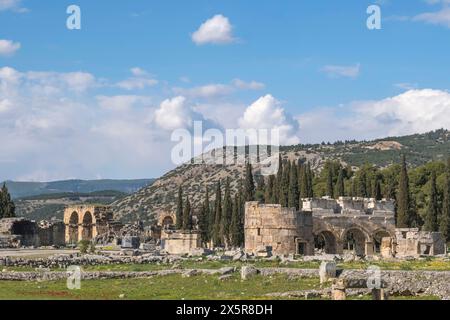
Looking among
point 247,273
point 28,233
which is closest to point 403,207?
point 28,233

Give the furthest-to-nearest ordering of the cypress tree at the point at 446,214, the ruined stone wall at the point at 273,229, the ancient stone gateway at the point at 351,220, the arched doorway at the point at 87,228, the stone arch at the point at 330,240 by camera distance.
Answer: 1. the arched doorway at the point at 87,228
2. the cypress tree at the point at 446,214
3. the stone arch at the point at 330,240
4. the ancient stone gateway at the point at 351,220
5. the ruined stone wall at the point at 273,229

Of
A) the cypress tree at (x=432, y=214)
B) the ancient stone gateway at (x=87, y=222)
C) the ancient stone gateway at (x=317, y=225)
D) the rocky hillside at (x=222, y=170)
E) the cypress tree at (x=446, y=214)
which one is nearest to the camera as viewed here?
the ancient stone gateway at (x=317, y=225)

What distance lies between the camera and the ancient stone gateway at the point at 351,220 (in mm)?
59812

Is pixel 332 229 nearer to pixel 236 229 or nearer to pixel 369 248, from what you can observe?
pixel 369 248

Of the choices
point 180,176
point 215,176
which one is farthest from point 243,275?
point 180,176

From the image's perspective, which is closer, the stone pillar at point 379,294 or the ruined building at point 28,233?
the stone pillar at point 379,294

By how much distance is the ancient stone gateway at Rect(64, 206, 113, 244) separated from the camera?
A: 94750 millimetres

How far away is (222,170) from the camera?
181500mm

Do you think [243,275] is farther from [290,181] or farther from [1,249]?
[290,181]

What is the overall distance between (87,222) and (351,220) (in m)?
45.0

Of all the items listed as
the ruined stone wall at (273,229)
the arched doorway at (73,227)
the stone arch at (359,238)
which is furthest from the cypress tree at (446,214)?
the arched doorway at (73,227)

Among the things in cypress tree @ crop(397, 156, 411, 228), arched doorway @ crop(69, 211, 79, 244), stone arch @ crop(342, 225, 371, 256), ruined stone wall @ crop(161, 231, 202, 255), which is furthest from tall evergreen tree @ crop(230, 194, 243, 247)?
arched doorway @ crop(69, 211, 79, 244)

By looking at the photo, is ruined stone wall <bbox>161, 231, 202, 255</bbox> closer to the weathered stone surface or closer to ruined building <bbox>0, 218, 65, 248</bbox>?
ruined building <bbox>0, 218, 65, 248</bbox>

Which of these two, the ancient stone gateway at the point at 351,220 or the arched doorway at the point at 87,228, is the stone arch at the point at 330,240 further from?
the arched doorway at the point at 87,228
